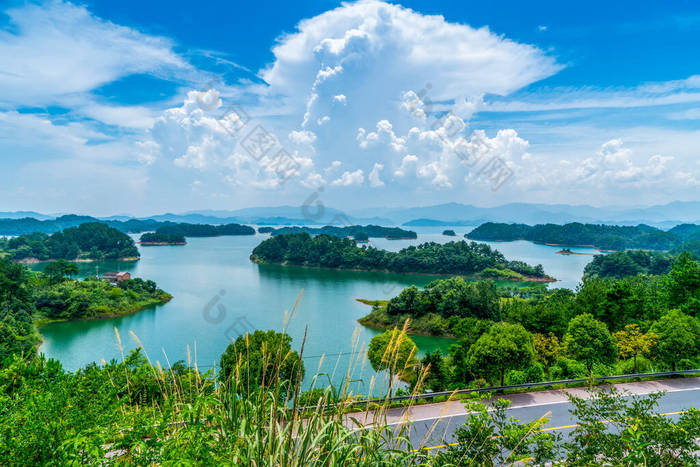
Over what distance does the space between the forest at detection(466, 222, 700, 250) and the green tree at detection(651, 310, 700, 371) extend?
56978mm

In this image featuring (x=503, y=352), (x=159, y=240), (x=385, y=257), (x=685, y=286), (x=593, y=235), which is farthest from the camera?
(x=593, y=235)

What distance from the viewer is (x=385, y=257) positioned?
3653cm

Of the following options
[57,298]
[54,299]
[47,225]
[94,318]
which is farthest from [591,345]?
[47,225]

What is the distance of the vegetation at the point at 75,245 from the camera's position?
137 feet

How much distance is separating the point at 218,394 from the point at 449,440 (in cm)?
358

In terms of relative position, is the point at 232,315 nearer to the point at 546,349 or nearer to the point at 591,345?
the point at 546,349

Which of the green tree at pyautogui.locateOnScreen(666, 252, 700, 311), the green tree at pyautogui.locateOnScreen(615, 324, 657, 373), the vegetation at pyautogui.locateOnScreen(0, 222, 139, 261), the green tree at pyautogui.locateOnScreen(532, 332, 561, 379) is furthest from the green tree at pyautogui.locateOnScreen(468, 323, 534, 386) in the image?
the vegetation at pyautogui.locateOnScreen(0, 222, 139, 261)

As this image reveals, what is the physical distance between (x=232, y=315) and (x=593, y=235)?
6040 cm

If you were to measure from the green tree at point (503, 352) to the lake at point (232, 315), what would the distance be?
2.36 meters

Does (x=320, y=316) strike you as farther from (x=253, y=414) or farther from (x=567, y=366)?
(x=253, y=414)

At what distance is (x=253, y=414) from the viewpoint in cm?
162

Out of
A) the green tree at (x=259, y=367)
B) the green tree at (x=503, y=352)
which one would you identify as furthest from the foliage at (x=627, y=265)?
the green tree at (x=259, y=367)

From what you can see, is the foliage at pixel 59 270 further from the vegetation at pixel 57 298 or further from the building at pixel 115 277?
the building at pixel 115 277

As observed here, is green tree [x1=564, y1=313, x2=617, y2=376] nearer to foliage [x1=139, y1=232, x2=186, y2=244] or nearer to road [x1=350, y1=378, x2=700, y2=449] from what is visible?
road [x1=350, y1=378, x2=700, y2=449]
